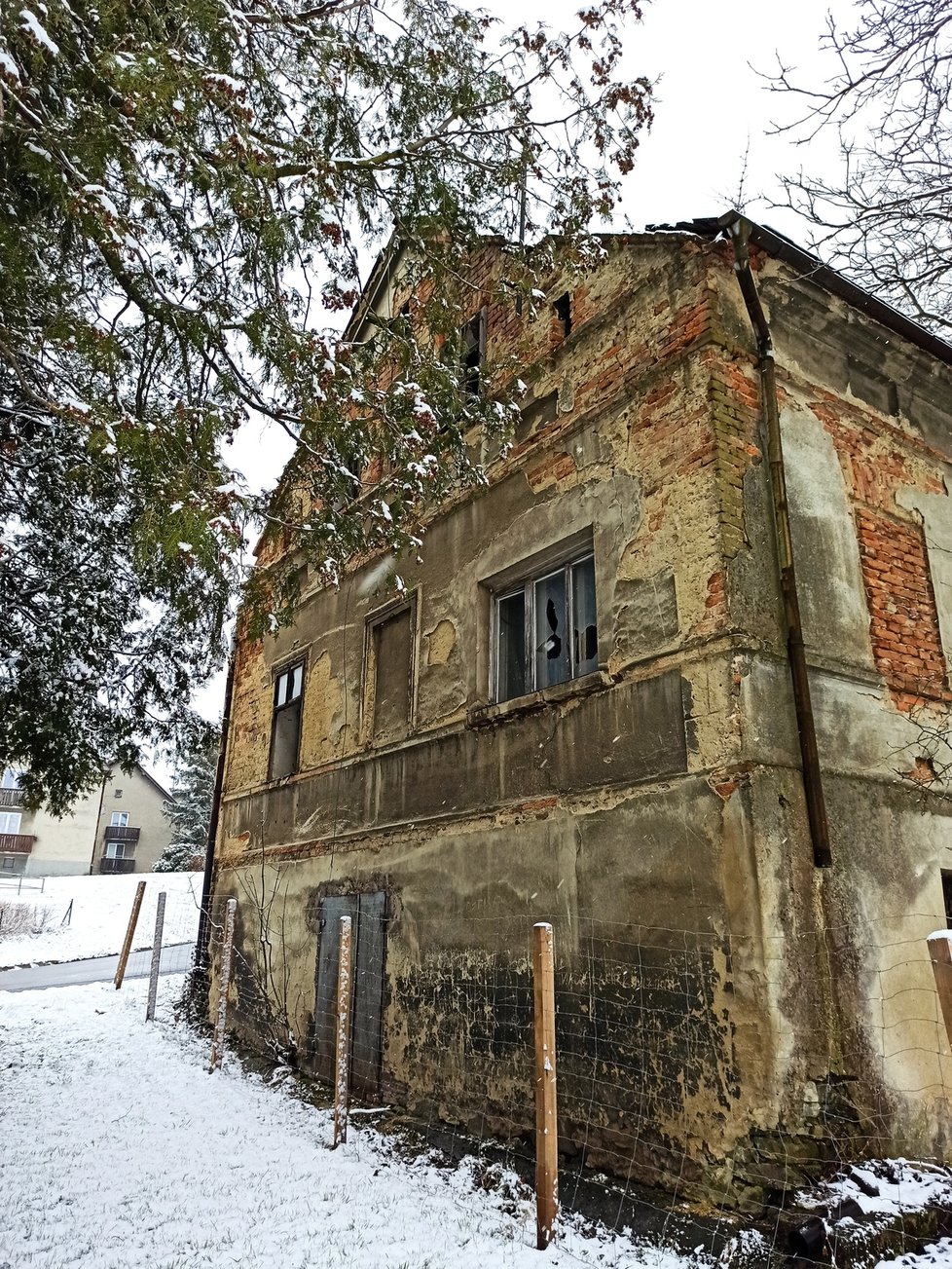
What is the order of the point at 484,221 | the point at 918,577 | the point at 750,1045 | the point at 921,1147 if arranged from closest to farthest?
the point at 750,1045, the point at 921,1147, the point at 484,221, the point at 918,577

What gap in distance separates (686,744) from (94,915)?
29230 mm

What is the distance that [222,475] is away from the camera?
5.10m

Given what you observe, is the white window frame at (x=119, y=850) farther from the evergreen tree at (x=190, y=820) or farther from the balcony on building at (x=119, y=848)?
the evergreen tree at (x=190, y=820)

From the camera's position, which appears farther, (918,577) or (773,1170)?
(918,577)

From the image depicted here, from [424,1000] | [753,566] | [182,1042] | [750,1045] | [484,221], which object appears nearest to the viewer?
[750,1045]

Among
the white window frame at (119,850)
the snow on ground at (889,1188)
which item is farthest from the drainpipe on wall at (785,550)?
the white window frame at (119,850)

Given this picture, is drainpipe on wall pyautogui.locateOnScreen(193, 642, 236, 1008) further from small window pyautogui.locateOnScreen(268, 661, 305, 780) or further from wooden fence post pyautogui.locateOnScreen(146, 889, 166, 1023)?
small window pyautogui.locateOnScreen(268, 661, 305, 780)

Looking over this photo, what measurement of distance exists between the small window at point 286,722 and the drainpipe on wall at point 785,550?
23.3 feet

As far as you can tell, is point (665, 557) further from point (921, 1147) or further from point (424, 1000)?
point (424, 1000)

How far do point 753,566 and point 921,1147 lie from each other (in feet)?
12.1

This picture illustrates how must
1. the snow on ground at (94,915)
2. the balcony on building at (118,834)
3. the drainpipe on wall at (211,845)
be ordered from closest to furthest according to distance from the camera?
the drainpipe on wall at (211,845) < the snow on ground at (94,915) < the balcony on building at (118,834)

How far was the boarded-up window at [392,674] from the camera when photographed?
28.8ft

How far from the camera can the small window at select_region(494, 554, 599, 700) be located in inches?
271

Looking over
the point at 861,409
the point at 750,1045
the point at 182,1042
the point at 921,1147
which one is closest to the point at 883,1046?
the point at 921,1147
